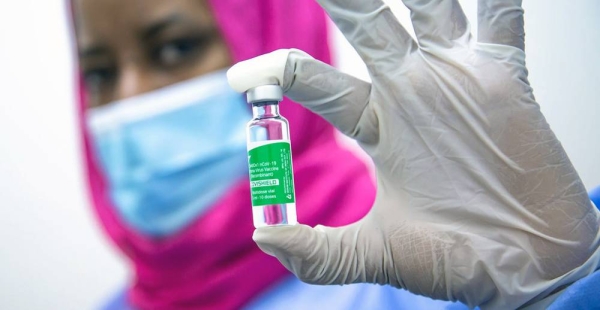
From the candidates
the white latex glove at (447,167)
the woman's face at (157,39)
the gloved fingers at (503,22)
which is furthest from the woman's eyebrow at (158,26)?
the gloved fingers at (503,22)

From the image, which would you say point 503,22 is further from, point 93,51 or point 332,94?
point 93,51

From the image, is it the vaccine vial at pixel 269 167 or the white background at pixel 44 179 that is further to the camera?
the white background at pixel 44 179

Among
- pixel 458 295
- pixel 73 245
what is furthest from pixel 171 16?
pixel 458 295

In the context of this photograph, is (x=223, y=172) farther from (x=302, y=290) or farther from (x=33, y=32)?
(x=33, y=32)

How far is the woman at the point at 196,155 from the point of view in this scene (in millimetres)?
1127

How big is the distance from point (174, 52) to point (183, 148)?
8.3 inches

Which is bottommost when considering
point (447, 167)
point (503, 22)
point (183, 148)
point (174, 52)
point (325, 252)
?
point (325, 252)

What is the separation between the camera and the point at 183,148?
45.1 inches

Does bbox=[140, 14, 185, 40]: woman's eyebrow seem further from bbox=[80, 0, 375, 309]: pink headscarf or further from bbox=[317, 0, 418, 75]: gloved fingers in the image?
bbox=[317, 0, 418, 75]: gloved fingers

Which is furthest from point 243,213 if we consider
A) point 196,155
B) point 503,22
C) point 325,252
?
point 503,22

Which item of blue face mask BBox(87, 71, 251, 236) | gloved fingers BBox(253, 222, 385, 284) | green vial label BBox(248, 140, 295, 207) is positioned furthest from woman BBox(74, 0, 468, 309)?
green vial label BBox(248, 140, 295, 207)

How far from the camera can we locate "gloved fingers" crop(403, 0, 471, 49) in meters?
0.85

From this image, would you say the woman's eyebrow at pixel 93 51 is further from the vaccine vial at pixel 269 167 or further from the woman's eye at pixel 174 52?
the vaccine vial at pixel 269 167

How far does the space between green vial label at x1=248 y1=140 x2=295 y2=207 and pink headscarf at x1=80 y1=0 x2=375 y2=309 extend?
377 millimetres
